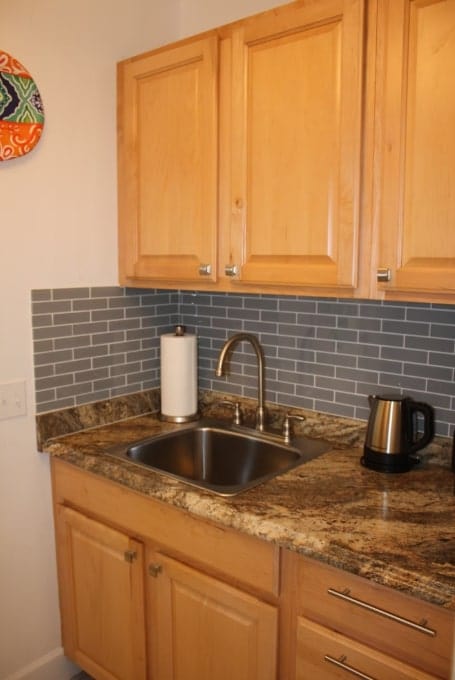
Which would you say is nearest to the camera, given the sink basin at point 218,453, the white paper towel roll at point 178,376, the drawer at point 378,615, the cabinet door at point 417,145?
the drawer at point 378,615

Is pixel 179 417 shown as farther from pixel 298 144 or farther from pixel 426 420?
pixel 298 144

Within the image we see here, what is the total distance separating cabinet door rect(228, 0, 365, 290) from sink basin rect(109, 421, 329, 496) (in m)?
0.56

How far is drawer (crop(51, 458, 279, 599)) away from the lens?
1.34 metres

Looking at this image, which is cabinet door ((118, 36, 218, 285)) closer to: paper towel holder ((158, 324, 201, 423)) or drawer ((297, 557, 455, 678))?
paper towel holder ((158, 324, 201, 423))

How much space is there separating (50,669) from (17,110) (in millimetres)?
1795

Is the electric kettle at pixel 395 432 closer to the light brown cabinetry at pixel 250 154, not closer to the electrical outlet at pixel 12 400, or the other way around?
the light brown cabinetry at pixel 250 154

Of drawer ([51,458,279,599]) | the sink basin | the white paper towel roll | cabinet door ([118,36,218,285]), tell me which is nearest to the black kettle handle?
the sink basin

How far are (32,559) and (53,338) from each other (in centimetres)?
72

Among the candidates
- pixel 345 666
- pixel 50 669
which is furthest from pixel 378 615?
pixel 50 669

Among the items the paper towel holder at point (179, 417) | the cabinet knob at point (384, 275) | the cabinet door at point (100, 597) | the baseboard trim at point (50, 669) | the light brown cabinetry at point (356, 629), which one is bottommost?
the baseboard trim at point (50, 669)

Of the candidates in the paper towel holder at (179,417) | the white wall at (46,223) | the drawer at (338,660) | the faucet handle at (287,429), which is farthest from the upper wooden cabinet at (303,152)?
the drawer at (338,660)

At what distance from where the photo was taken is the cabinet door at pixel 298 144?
4.53 feet

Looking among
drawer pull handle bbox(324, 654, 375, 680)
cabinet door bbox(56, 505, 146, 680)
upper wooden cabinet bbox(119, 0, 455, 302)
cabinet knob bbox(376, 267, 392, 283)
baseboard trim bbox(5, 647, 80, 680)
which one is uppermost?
upper wooden cabinet bbox(119, 0, 455, 302)

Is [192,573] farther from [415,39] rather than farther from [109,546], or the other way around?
[415,39]
